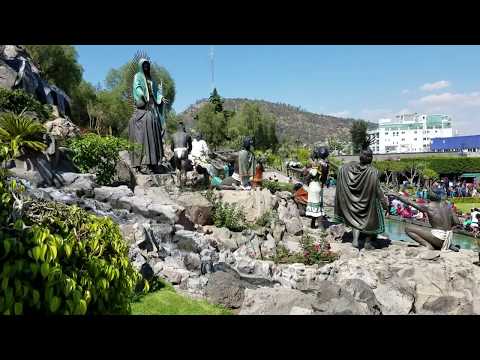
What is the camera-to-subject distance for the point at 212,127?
4741 cm

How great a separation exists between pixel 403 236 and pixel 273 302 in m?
10.6

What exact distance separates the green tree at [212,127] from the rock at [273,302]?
42.4m

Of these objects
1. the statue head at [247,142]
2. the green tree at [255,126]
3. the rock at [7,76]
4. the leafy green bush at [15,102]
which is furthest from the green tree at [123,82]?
the statue head at [247,142]

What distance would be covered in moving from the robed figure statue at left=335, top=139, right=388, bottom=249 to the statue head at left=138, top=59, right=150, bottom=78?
21.7 feet

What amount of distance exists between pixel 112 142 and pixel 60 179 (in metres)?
2.12

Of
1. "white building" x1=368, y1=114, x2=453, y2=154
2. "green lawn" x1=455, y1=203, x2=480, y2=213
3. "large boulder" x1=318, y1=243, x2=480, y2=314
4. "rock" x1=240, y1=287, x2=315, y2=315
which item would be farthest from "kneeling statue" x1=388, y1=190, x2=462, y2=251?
"white building" x1=368, y1=114, x2=453, y2=154

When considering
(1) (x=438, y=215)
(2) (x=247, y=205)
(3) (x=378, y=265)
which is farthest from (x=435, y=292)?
(2) (x=247, y=205)

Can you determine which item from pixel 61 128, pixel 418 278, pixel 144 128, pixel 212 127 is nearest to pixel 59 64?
pixel 61 128

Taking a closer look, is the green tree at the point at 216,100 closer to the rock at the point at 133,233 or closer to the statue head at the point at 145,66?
the statue head at the point at 145,66

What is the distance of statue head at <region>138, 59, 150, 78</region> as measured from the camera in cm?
1202

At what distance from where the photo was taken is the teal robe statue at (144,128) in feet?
38.7

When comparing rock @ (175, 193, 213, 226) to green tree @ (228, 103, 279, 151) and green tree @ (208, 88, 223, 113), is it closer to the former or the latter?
green tree @ (228, 103, 279, 151)

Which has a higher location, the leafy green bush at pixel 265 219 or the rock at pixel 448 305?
the leafy green bush at pixel 265 219
